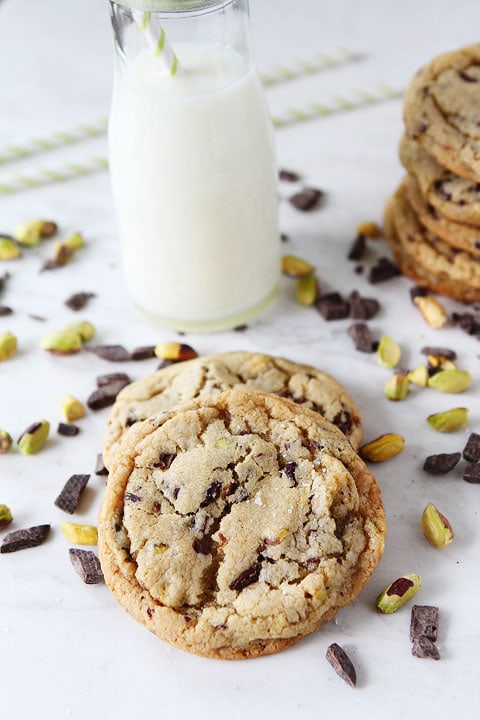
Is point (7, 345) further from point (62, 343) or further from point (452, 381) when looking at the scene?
point (452, 381)

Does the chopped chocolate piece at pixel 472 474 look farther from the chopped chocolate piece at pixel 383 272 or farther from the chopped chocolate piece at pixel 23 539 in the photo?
the chopped chocolate piece at pixel 23 539

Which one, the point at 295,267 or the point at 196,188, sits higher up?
the point at 196,188

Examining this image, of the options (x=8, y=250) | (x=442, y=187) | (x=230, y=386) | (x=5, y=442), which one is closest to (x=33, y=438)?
(x=5, y=442)

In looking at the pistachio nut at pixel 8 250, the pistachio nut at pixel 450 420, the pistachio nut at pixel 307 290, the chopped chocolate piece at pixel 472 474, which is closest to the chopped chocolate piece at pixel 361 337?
the pistachio nut at pixel 307 290

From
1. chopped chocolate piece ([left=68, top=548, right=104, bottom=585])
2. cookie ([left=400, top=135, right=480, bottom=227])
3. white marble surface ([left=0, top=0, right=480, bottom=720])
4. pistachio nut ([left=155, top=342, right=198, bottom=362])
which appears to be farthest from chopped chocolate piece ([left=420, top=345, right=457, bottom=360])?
chopped chocolate piece ([left=68, top=548, right=104, bottom=585])

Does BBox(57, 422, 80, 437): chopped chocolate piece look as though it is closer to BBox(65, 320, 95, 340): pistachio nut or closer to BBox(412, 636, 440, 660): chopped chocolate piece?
BBox(65, 320, 95, 340): pistachio nut
